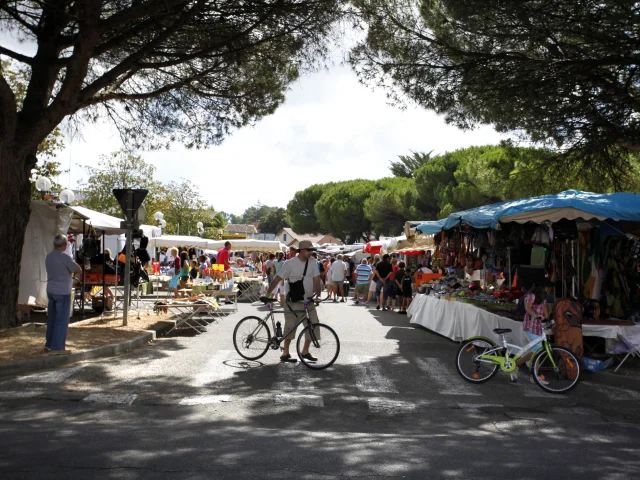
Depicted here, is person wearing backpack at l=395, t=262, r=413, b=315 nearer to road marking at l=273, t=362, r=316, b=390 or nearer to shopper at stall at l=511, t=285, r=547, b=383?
shopper at stall at l=511, t=285, r=547, b=383

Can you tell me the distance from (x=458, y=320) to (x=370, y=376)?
4889 mm

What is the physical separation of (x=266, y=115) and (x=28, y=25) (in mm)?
6284

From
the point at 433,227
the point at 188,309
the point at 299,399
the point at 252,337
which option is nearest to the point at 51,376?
the point at 252,337

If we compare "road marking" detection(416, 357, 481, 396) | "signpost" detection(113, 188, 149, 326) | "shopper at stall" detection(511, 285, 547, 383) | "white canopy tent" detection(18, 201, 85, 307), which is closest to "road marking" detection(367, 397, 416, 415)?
"road marking" detection(416, 357, 481, 396)

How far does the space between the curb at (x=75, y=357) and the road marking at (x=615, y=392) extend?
7.25 metres

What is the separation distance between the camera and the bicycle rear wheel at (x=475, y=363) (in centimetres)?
966

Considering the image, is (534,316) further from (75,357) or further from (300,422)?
(75,357)

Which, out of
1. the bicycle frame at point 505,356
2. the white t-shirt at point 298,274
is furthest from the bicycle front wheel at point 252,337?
the bicycle frame at point 505,356

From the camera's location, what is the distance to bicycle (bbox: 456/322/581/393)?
923 centimetres

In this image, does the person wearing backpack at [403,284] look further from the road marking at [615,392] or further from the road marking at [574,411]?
the road marking at [574,411]

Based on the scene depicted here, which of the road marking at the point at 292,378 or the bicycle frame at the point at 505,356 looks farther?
the bicycle frame at the point at 505,356

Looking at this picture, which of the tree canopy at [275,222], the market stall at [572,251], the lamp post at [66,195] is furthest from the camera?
the tree canopy at [275,222]

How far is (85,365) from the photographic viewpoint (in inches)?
407

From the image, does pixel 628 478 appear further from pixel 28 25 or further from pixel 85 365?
pixel 28 25
